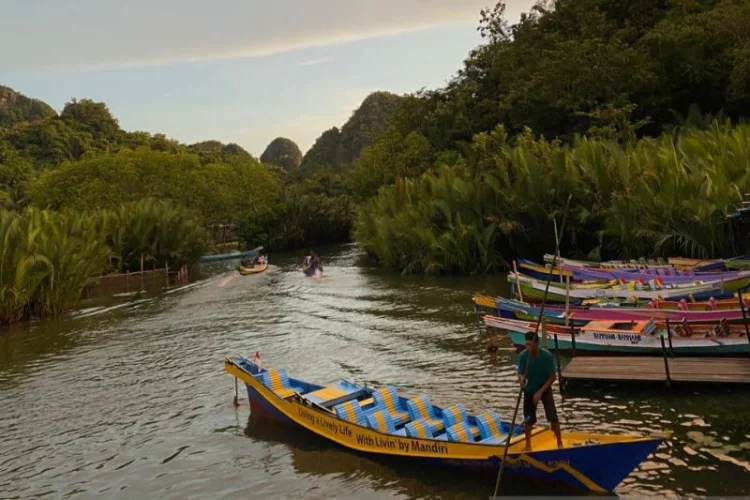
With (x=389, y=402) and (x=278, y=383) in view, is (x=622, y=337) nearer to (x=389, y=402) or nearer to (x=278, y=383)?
(x=389, y=402)

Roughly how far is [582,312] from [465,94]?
125 feet

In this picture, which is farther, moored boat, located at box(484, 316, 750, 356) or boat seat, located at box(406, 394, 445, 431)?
moored boat, located at box(484, 316, 750, 356)

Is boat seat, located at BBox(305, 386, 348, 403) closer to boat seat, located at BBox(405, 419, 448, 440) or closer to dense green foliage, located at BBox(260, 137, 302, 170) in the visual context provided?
boat seat, located at BBox(405, 419, 448, 440)

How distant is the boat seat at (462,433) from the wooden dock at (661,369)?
12.2ft

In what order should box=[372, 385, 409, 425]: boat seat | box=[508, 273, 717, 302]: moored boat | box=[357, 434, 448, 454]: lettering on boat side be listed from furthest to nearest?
box=[508, 273, 717, 302]: moored boat → box=[372, 385, 409, 425]: boat seat → box=[357, 434, 448, 454]: lettering on boat side

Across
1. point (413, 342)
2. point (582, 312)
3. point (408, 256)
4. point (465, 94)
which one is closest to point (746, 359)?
point (582, 312)

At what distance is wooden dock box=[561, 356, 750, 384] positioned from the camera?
11422 mm

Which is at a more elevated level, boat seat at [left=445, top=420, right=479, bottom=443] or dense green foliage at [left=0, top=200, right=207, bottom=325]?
dense green foliage at [left=0, top=200, right=207, bottom=325]

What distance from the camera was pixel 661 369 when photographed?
12047mm

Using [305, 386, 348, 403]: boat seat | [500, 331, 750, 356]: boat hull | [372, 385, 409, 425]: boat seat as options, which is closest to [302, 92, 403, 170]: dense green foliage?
[500, 331, 750, 356]: boat hull

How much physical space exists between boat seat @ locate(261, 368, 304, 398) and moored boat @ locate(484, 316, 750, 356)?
5.48 meters

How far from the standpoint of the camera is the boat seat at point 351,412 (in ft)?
33.0

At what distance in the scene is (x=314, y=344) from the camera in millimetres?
19156

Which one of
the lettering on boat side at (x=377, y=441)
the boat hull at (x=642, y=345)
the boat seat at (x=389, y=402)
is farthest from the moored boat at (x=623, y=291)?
the lettering on boat side at (x=377, y=441)
